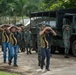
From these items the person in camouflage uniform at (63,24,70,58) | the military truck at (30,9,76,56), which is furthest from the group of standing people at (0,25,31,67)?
the military truck at (30,9,76,56)

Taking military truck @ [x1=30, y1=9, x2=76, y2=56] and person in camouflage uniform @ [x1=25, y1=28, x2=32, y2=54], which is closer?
military truck @ [x1=30, y1=9, x2=76, y2=56]

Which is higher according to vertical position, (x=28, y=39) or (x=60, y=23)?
(x=60, y=23)

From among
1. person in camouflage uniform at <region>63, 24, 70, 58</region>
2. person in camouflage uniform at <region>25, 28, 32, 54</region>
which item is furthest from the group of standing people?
person in camouflage uniform at <region>25, 28, 32, 54</region>

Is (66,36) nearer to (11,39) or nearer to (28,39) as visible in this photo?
(28,39)

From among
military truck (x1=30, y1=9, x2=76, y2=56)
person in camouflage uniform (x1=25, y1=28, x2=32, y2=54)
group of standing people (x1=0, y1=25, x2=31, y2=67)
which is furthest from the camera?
person in camouflage uniform (x1=25, y1=28, x2=32, y2=54)

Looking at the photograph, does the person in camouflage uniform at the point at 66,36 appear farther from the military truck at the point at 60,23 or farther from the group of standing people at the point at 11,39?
the group of standing people at the point at 11,39

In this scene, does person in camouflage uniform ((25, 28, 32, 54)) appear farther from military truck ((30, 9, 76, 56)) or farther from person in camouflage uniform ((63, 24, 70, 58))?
person in camouflage uniform ((63, 24, 70, 58))

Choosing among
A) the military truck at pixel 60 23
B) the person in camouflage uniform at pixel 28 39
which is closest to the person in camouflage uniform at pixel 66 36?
the military truck at pixel 60 23

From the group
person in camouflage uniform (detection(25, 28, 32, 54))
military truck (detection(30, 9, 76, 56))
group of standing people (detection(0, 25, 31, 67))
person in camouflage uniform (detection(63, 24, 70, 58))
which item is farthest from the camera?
person in camouflage uniform (detection(25, 28, 32, 54))

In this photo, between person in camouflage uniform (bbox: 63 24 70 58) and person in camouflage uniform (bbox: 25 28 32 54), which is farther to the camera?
person in camouflage uniform (bbox: 25 28 32 54)

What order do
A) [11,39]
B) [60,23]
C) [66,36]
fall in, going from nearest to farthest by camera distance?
1. [11,39]
2. [66,36]
3. [60,23]

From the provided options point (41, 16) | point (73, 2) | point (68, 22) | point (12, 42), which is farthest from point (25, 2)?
point (12, 42)

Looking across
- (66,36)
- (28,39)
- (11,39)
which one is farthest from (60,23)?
(11,39)

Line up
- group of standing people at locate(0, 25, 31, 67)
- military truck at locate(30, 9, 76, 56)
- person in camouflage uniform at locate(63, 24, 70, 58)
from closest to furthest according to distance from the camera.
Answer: group of standing people at locate(0, 25, 31, 67)
person in camouflage uniform at locate(63, 24, 70, 58)
military truck at locate(30, 9, 76, 56)
